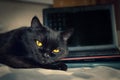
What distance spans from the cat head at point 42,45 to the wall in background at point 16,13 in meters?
0.46

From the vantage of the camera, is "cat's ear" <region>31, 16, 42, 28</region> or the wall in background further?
the wall in background

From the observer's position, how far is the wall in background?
4.39ft

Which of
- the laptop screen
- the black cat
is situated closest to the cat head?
the black cat

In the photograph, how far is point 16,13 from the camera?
4.49ft

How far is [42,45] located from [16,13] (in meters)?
0.58

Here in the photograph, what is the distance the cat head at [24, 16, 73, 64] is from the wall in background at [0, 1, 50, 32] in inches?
18.0

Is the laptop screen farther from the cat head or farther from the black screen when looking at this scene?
the cat head

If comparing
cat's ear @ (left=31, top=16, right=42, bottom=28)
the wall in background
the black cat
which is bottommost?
Answer: the black cat

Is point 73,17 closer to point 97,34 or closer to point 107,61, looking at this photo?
point 97,34

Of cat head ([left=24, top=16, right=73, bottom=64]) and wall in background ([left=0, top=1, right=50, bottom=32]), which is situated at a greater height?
wall in background ([left=0, top=1, right=50, bottom=32])

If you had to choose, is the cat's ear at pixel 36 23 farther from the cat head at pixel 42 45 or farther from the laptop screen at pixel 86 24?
the laptop screen at pixel 86 24

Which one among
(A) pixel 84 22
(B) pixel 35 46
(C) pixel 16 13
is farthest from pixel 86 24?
(B) pixel 35 46

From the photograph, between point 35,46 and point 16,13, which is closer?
point 35,46

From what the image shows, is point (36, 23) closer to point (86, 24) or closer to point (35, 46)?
point (35, 46)
